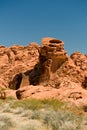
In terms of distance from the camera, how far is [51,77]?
31734 mm

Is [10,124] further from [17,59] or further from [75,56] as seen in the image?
[17,59]

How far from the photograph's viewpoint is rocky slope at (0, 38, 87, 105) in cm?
2595

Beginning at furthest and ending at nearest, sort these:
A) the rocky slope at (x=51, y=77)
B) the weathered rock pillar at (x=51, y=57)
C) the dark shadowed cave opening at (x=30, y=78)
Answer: the dark shadowed cave opening at (x=30, y=78), the weathered rock pillar at (x=51, y=57), the rocky slope at (x=51, y=77)

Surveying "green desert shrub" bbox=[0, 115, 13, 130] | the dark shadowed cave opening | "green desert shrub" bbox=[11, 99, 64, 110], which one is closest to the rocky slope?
the dark shadowed cave opening

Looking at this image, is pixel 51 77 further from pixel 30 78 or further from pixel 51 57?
pixel 30 78

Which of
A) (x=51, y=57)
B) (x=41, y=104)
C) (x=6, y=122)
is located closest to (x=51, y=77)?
(x=51, y=57)

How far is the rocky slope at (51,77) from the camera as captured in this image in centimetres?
2595

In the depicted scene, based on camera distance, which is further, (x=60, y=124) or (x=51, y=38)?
(x=51, y=38)

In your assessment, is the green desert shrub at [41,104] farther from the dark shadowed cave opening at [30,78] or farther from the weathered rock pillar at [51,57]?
the dark shadowed cave opening at [30,78]

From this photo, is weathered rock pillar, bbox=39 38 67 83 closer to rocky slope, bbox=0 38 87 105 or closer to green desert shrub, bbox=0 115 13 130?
rocky slope, bbox=0 38 87 105

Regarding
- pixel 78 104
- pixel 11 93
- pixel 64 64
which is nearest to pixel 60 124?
pixel 78 104

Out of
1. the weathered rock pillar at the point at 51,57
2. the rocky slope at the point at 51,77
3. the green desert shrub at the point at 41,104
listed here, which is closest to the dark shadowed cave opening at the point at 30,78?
the rocky slope at the point at 51,77

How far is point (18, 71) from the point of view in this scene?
4222 centimetres

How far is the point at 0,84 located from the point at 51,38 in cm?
822
